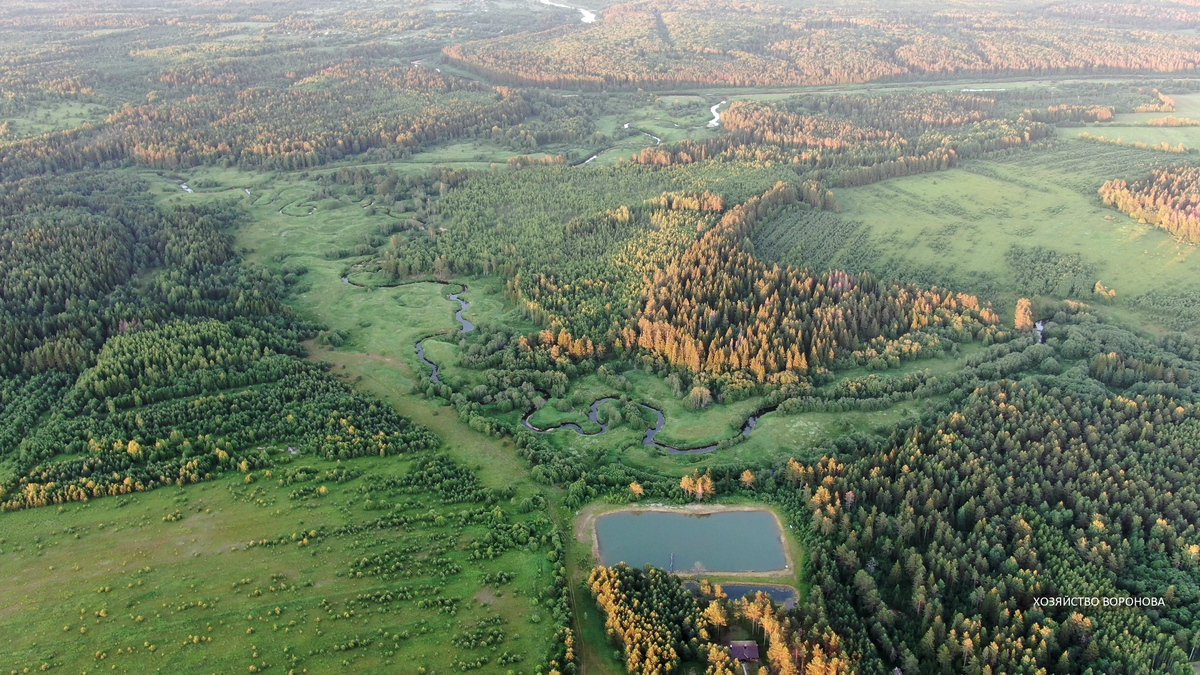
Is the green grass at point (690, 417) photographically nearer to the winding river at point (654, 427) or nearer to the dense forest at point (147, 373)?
the winding river at point (654, 427)

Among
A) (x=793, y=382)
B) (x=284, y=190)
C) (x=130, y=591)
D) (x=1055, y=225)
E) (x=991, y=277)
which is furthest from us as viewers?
(x=284, y=190)

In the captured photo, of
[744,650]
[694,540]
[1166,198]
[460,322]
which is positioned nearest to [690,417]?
[694,540]

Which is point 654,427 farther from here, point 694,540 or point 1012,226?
point 1012,226

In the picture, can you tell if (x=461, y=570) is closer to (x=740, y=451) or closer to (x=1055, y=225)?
(x=740, y=451)

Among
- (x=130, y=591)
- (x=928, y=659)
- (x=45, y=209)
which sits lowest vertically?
(x=928, y=659)

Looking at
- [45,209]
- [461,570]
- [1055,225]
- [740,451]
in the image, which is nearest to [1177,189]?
[1055,225]

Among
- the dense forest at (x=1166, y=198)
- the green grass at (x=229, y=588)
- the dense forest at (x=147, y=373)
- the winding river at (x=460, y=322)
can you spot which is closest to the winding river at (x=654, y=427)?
the dense forest at (x=147, y=373)
